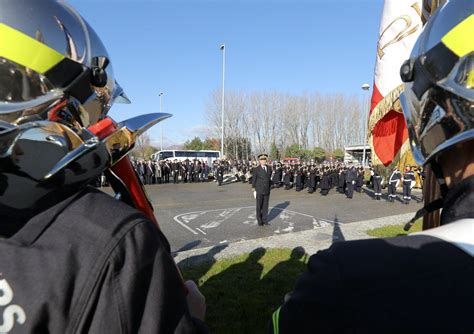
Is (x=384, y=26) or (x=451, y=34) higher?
(x=384, y=26)

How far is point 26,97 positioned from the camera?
0.95 m

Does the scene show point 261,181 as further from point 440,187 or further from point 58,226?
point 58,226

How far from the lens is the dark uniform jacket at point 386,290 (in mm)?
676

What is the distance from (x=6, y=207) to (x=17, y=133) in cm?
21

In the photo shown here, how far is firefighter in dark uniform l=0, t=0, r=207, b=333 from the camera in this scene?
0.75 m

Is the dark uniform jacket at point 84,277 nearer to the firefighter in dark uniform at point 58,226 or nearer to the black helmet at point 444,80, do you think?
the firefighter in dark uniform at point 58,226

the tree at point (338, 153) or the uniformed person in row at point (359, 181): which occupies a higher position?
the tree at point (338, 153)

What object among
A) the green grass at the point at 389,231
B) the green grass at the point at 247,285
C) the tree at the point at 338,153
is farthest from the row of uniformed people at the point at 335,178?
the tree at the point at 338,153

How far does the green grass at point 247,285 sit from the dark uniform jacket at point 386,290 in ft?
9.02

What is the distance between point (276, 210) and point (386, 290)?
34.7 feet

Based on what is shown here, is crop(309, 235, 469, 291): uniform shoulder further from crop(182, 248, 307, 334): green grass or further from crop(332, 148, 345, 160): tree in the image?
crop(332, 148, 345, 160): tree

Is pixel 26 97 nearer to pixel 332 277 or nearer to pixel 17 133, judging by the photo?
pixel 17 133

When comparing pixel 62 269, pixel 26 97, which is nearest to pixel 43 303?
pixel 62 269

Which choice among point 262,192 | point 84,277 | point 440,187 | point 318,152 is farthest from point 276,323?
point 318,152
